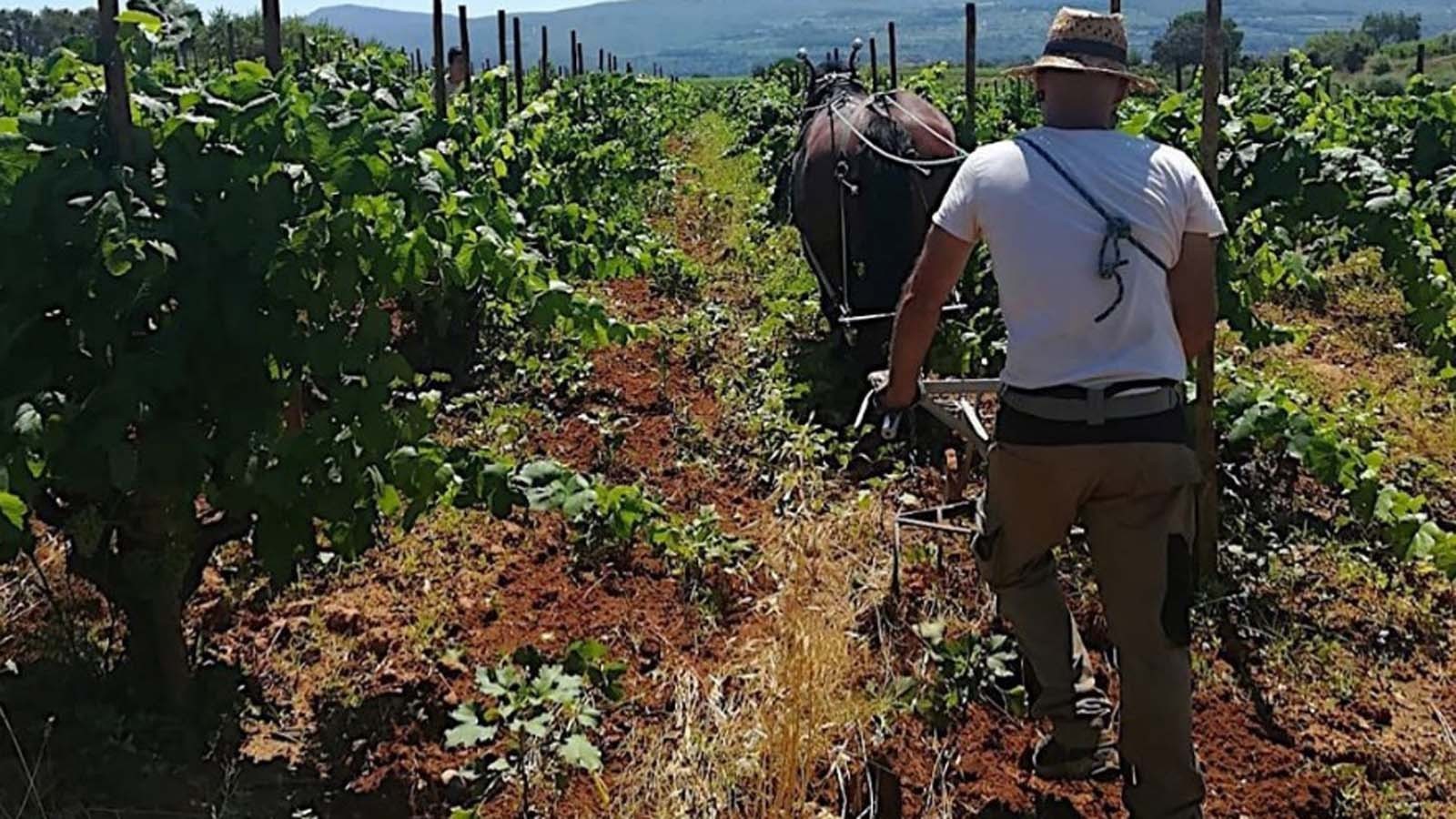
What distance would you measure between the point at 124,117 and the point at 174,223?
0.34 meters

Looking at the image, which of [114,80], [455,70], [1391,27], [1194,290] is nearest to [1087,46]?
[1194,290]

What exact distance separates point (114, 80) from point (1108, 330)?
2518mm

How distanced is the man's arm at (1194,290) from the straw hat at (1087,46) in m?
0.44

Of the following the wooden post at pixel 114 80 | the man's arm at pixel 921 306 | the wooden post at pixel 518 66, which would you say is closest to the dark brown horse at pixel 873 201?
the man's arm at pixel 921 306

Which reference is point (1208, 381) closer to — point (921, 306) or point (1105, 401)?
point (1105, 401)

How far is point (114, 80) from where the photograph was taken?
3410 millimetres

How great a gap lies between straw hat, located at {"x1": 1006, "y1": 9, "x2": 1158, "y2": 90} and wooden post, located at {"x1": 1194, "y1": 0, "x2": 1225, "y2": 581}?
47.6 inches

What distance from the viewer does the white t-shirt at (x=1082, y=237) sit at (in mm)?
3137

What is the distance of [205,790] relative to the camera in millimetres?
3600

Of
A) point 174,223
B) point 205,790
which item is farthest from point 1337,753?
point 174,223

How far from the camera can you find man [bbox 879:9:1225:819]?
3.15 metres

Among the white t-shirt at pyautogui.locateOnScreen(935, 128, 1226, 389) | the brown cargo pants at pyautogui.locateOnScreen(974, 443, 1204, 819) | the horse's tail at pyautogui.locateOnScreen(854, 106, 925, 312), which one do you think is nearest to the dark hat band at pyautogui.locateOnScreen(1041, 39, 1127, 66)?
the white t-shirt at pyautogui.locateOnScreen(935, 128, 1226, 389)

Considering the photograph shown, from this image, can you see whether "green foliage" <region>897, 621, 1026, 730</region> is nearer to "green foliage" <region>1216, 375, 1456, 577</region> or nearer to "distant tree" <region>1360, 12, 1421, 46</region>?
"green foliage" <region>1216, 375, 1456, 577</region>

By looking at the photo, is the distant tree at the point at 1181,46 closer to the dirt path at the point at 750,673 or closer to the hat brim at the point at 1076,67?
the dirt path at the point at 750,673
